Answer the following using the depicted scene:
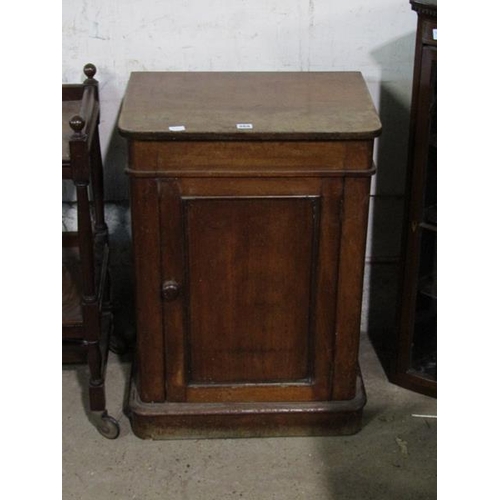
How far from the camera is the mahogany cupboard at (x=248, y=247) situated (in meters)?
2.15

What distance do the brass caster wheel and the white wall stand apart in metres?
0.96

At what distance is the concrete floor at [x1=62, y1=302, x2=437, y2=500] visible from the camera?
2.38 metres

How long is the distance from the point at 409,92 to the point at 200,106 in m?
0.83

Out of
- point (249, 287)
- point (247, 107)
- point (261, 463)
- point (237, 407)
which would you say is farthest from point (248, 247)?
point (261, 463)

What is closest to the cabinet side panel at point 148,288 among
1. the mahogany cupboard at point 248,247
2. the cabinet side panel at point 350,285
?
the mahogany cupboard at point 248,247

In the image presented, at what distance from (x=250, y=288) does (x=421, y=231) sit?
576 mm

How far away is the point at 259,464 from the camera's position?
2473 mm

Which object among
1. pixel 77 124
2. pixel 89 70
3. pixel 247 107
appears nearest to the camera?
pixel 77 124

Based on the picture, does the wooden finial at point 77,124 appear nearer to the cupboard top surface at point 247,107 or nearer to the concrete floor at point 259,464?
the cupboard top surface at point 247,107

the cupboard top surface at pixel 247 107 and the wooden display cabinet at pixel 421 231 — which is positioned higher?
the cupboard top surface at pixel 247 107

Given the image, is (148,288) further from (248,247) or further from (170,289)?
(248,247)

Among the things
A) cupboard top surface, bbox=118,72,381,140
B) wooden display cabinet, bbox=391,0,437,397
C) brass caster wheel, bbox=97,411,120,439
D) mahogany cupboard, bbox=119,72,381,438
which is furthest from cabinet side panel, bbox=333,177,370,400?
brass caster wheel, bbox=97,411,120,439

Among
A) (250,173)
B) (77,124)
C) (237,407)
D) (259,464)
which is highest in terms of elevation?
(77,124)

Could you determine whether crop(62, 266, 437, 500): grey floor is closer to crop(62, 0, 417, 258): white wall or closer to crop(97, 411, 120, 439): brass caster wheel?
crop(97, 411, 120, 439): brass caster wheel
